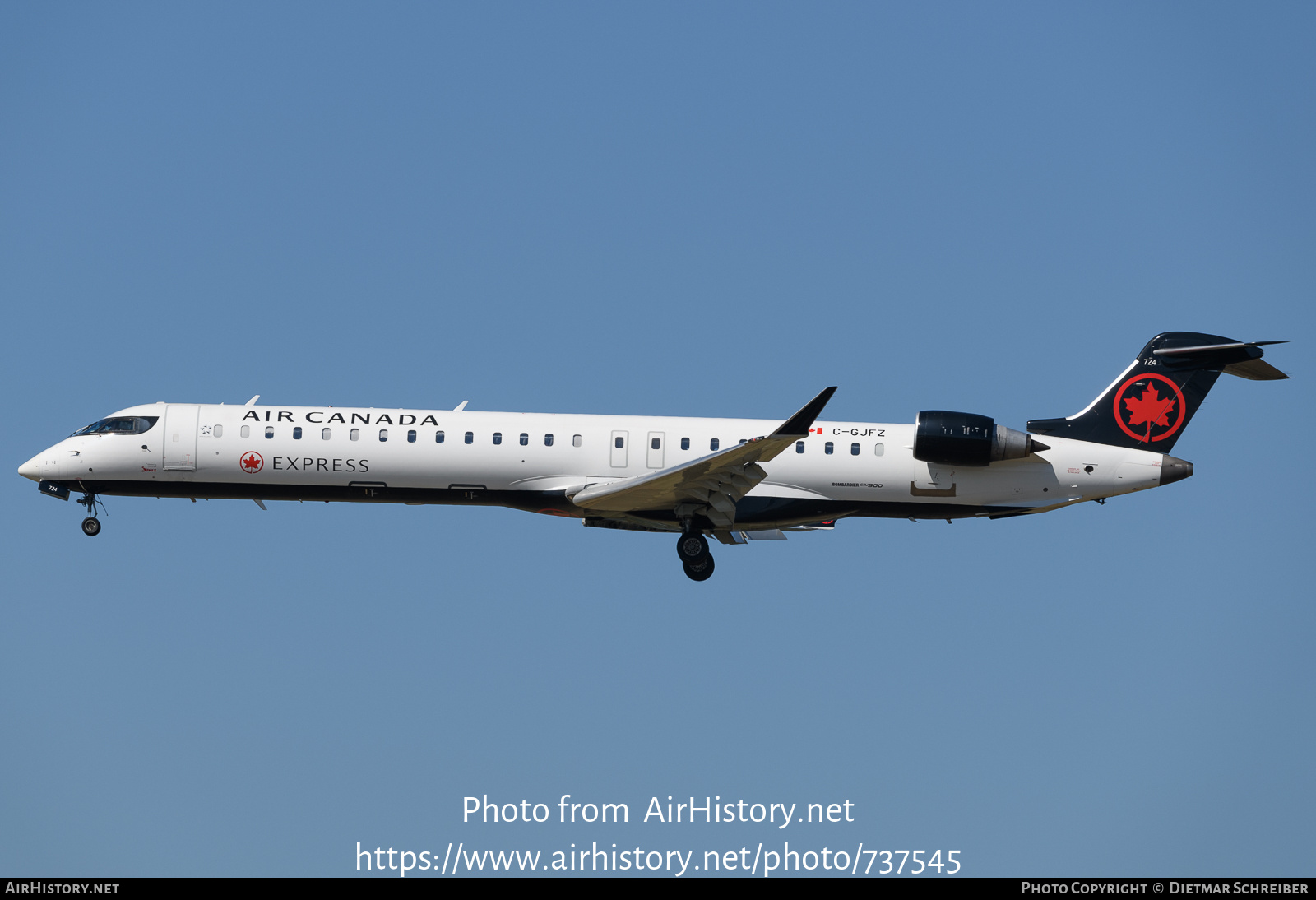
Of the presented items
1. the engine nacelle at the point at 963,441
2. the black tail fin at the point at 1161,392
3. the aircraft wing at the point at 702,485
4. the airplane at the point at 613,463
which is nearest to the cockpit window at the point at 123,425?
the airplane at the point at 613,463

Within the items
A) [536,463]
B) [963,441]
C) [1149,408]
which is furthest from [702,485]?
[1149,408]

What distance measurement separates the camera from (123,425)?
32844mm

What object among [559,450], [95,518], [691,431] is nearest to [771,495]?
[691,431]

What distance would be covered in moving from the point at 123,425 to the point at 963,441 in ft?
59.6

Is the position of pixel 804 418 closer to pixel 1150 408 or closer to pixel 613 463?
pixel 613 463

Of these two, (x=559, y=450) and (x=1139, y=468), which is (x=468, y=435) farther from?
(x=1139, y=468)

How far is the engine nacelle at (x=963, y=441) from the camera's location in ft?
104

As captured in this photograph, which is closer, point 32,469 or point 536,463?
→ point 536,463

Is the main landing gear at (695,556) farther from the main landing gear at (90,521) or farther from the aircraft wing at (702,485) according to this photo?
the main landing gear at (90,521)

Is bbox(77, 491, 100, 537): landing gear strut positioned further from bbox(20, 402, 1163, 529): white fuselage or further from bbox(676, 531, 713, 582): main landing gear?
bbox(676, 531, 713, 582): main landing gear

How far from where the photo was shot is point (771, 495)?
1270 inches

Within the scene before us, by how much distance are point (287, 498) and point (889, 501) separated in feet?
42.8

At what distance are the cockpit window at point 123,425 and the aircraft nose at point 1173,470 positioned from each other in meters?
21.9
